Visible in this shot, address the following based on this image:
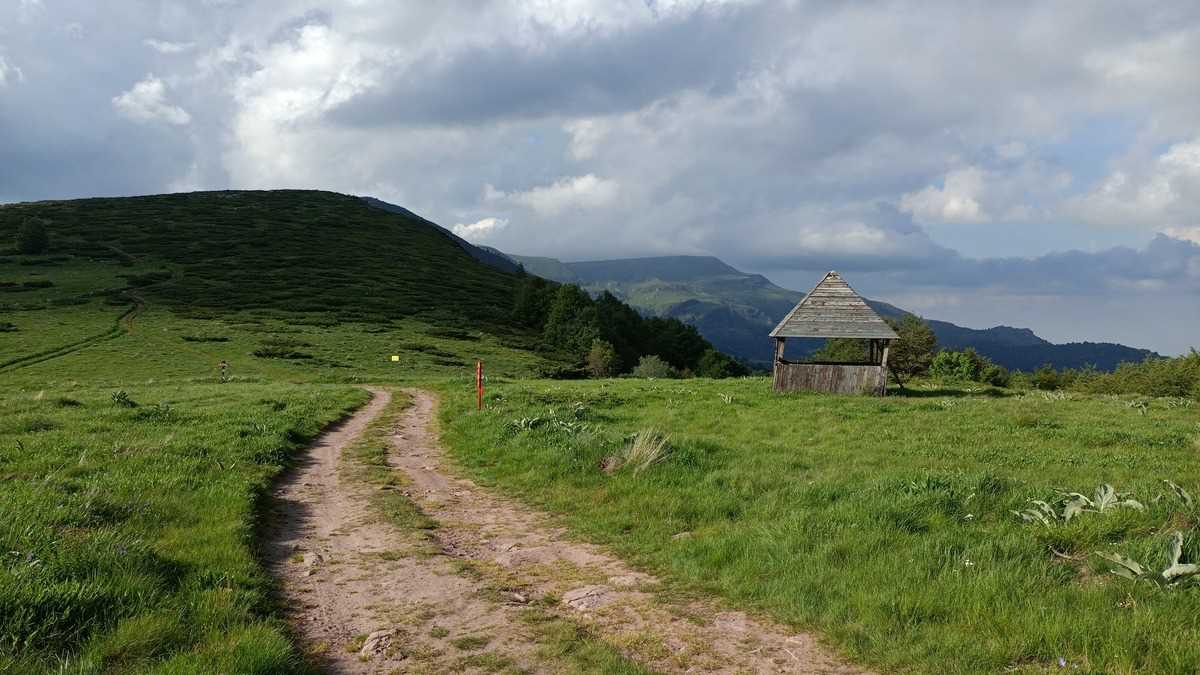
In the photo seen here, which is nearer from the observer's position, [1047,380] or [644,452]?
[644,452]

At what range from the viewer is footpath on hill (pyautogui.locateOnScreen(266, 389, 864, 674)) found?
5320 millimetres

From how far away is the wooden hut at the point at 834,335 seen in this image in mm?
31094

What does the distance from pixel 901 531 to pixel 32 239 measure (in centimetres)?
13337

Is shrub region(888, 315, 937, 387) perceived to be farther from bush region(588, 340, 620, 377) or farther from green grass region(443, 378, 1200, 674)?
green grass region(443, 378, 1200, 674)

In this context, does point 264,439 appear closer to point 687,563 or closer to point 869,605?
point 687,563

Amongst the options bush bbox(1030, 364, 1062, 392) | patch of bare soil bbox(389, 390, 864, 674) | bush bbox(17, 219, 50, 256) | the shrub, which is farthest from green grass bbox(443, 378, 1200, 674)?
bush bbox(17, 219, 50, 256)

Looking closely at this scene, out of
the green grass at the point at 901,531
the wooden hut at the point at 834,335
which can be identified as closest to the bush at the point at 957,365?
the wooden hut at the point at 834,335

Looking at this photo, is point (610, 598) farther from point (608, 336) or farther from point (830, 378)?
point (608, 336)

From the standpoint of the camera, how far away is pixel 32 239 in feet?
331

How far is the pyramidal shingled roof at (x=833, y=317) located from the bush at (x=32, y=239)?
119513 mm

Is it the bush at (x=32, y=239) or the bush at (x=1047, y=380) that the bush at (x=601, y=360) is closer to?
the bush at (x=1047, y=380)

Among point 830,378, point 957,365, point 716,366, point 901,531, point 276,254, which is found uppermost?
point 276,254

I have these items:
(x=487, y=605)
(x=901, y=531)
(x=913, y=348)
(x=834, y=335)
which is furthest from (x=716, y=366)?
(x=487, y=605)

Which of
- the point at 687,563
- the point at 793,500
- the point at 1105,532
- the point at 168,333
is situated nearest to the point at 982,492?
the point at 1105,532
